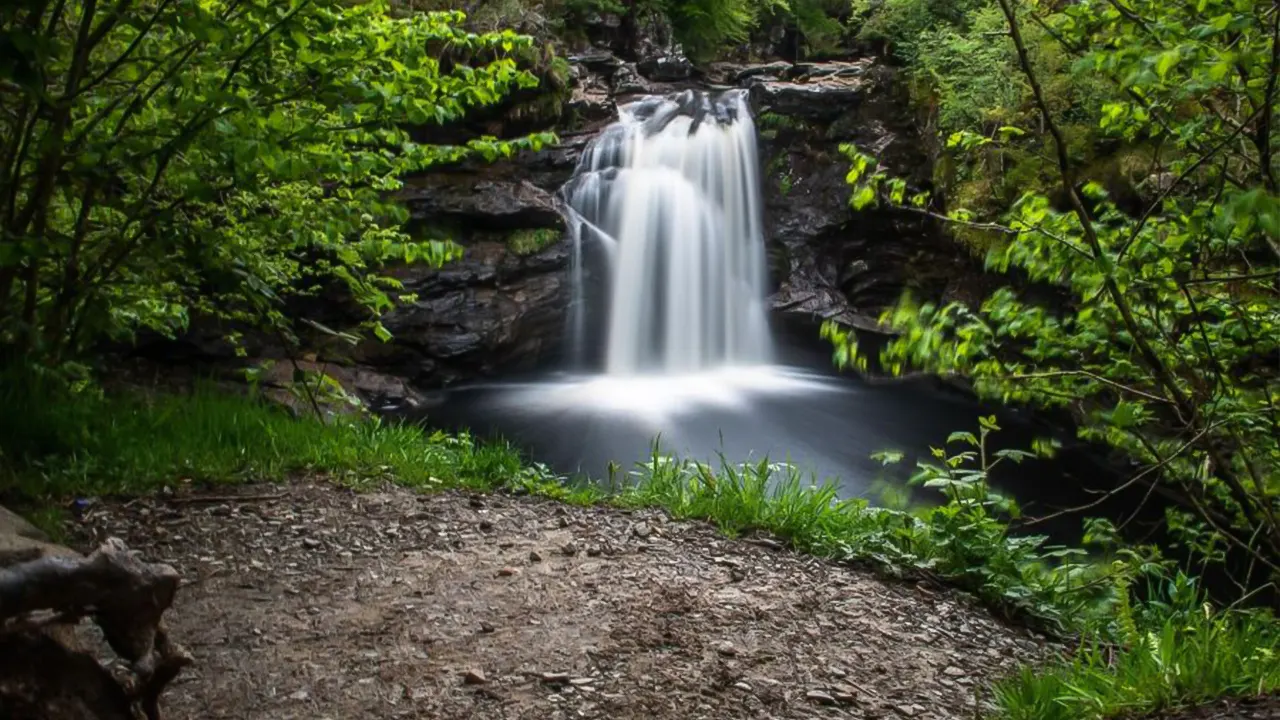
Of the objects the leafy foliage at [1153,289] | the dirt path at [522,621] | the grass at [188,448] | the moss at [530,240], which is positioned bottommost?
the dirt path at [522,621]

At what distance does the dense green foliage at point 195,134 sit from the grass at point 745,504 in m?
0.62

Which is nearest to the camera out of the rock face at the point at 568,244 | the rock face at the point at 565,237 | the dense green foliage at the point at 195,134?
the dense green foliage at the point at 195,134

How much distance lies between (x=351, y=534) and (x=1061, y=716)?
321 centimetres

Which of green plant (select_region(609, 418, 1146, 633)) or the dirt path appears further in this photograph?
green plant (select_region(609, 418, 1146, 633))

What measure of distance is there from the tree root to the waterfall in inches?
560

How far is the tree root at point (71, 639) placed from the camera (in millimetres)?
1883

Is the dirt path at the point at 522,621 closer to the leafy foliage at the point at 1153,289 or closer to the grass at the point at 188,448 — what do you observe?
the grass at the point at 188,448

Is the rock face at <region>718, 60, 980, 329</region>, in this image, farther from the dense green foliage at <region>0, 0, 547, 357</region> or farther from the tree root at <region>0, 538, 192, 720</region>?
the tree root at <region>0, 538, 192, 720</region>

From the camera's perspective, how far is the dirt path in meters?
2.97

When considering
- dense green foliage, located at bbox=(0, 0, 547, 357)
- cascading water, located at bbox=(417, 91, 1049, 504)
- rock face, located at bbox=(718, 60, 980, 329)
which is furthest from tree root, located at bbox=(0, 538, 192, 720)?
rock face, located at bbox=(718, 60, 980, 329)

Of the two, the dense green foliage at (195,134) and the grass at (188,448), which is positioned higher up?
the dense green foliage at (195,134)

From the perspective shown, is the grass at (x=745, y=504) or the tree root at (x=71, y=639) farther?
the grass at (x=745, y=504)

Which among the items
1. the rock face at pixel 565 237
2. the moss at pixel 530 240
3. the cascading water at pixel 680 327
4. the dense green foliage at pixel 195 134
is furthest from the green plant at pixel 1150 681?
the moss at pixel 530 240

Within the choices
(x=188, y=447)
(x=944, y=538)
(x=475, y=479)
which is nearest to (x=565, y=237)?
(x=475, y=479)
